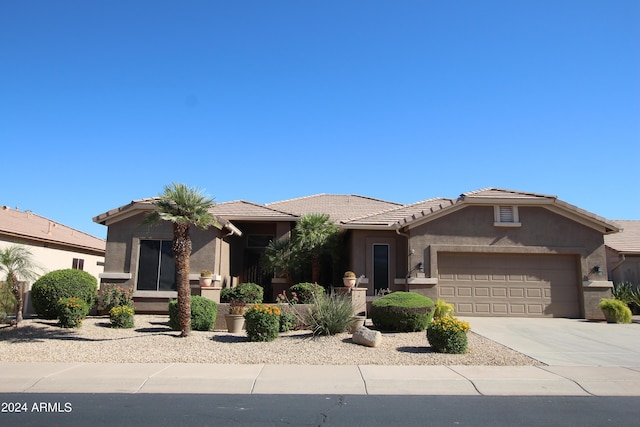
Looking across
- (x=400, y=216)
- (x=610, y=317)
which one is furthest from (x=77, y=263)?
(x=610, y=317)

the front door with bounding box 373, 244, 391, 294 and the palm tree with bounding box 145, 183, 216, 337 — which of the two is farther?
the front door with bounding box 373, 244, 391, 294

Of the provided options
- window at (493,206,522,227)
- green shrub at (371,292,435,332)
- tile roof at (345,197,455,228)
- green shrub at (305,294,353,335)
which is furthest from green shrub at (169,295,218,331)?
window at (493,206,522,227)

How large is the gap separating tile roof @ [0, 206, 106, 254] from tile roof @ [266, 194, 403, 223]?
33.1 ft

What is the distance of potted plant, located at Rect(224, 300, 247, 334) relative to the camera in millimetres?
13344

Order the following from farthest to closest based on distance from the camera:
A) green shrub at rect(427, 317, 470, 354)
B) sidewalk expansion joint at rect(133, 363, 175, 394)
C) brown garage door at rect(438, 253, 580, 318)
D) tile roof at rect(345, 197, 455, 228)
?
1. tile roof at rect(345, 197, 455, 228)
2. brown garage door at rect(438, 253, 580, 318)
3. green shrub at rect(427, 317, 470, 354)
4. sidewalk expansion joint at rect(133, 363, 175, 394)

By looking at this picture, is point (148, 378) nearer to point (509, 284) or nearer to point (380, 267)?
point (380, 267)

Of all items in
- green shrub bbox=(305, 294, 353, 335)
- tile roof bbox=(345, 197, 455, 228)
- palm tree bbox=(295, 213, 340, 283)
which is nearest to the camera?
green shrub bbox=(305, 294, 353, 335)

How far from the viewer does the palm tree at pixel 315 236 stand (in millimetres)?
18016

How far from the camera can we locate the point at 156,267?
1719 centimetres

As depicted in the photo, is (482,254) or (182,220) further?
(482,254)

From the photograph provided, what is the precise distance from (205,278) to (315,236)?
4373 mm

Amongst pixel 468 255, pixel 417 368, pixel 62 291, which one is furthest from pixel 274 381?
pixel 468 255

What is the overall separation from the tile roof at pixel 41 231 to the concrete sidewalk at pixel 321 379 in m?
13.2

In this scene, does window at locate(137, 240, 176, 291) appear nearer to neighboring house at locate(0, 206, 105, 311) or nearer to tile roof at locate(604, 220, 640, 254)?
neighboring house at locate(0, 206, 105, 311)
